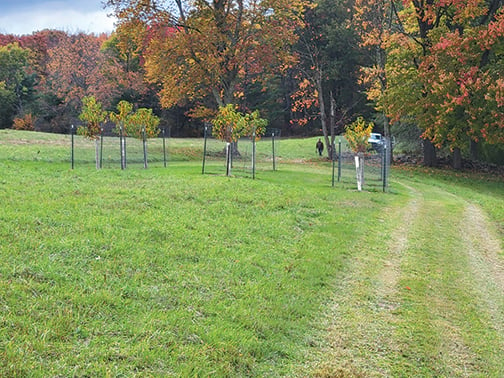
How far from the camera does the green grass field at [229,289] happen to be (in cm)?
432

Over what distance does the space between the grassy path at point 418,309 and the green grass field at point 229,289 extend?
0.08ft

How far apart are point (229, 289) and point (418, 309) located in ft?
7.69

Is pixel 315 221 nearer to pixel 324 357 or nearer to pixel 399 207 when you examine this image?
pixel 399 207

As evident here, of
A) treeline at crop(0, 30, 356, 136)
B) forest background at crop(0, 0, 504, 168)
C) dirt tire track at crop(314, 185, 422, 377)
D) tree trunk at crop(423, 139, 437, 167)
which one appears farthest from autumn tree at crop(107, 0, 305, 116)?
dirt tire track at crop(314, 185, 422, 377)

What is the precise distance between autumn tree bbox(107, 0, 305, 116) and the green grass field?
1792 cm

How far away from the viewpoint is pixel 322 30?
50219 mm

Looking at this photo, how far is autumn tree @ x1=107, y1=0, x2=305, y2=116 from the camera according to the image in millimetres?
28031

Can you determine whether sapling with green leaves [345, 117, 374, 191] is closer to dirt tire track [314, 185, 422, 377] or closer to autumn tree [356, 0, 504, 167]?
autumn tree [356, 0, 504, 167]

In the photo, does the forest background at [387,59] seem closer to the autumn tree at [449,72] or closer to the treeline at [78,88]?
the autumn tree at [449,72]

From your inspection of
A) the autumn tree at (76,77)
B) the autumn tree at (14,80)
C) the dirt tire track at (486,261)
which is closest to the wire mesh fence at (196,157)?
the dirt tire track at (486,261)

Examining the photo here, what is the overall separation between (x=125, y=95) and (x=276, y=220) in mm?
42096

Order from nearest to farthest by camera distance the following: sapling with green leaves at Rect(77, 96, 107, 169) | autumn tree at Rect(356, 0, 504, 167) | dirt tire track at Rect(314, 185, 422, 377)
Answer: dirt tire track at Rect(314, 185, 422, 377), sapling with green leaves at Rect(77, 96, 107, 169), autumn tree at Rect(356, 0, 504, 167)

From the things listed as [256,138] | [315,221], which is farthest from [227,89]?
[315,221]

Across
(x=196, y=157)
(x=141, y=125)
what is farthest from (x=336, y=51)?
(x=141, y=125)
